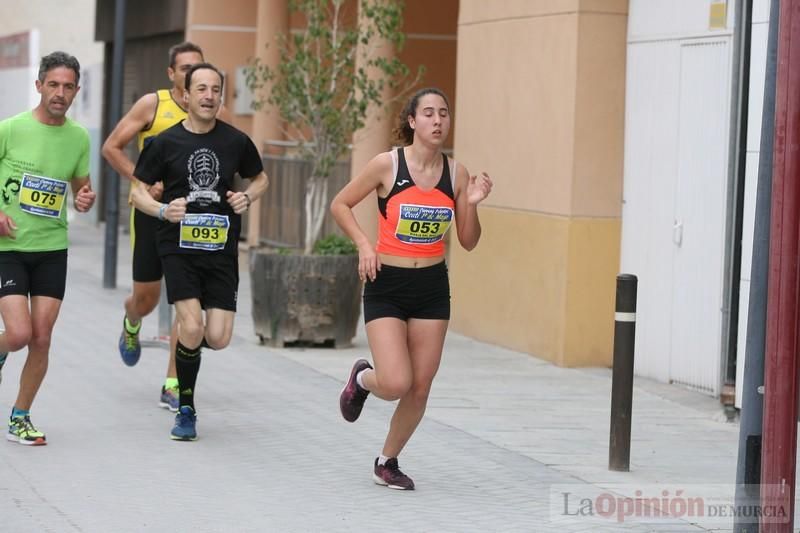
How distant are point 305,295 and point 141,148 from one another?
2969 mm

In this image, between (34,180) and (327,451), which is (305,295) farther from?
(34,180)

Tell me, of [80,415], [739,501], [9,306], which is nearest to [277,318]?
[80,415]

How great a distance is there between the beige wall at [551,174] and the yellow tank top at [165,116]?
340 centimetres

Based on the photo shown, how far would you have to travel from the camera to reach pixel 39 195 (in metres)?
8.30

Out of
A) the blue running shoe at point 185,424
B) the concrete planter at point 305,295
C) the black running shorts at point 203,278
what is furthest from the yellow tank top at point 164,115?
the concrete planter at point 305,295

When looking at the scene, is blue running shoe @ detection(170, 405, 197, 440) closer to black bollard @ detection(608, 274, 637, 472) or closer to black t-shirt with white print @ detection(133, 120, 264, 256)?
black t-shirt with white print @ detection(133, 120, 264, 256)

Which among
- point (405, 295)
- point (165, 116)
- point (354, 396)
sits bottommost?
point (354, 396)

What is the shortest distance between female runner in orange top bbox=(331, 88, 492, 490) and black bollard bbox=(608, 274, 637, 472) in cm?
95

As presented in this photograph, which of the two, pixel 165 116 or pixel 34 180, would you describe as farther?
pixel 165 116

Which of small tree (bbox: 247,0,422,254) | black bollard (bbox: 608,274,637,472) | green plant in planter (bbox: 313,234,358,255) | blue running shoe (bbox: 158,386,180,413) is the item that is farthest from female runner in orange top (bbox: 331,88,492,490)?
small tree (bbox: 247,0,422,254)

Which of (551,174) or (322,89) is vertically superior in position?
(322,89)

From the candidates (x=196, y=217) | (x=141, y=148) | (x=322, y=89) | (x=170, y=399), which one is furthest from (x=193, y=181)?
(x=322, y=89)

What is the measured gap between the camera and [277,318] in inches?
496

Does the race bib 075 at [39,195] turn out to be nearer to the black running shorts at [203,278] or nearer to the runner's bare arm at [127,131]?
the black running shorts at [203,278]
